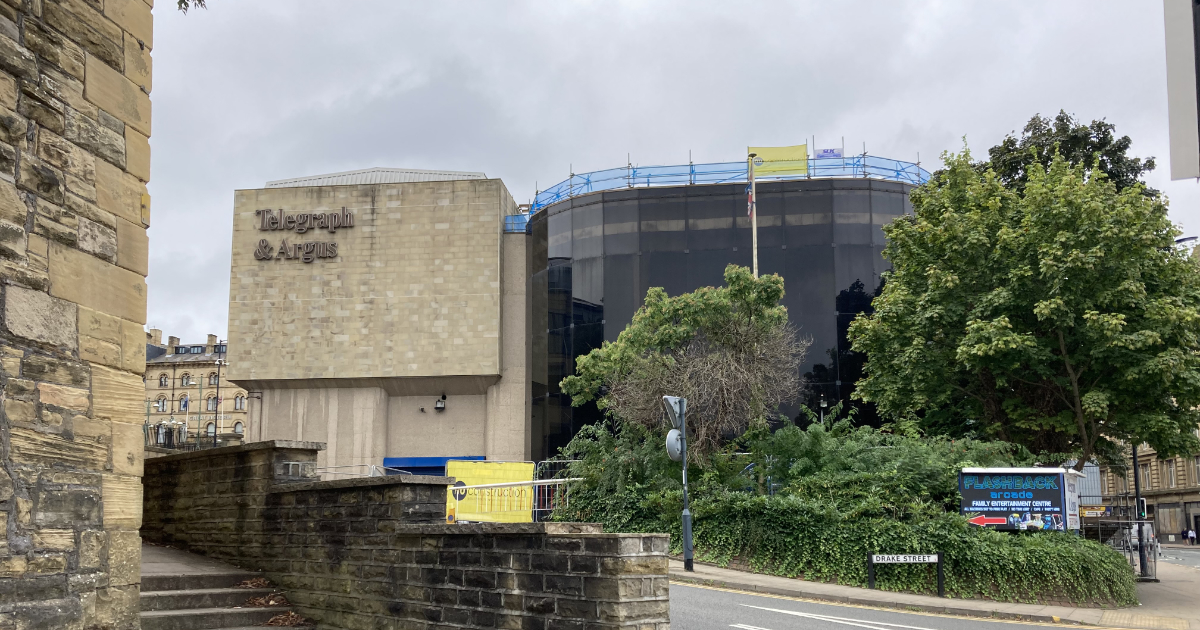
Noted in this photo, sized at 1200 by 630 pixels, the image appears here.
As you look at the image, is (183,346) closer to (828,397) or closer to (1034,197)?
(828,397)

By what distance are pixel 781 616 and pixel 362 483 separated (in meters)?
6.79

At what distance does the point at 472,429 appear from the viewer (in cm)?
4000

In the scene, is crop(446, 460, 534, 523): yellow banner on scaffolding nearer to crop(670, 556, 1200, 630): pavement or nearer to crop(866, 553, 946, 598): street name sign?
crop(670, 556, 1200, 630): pavement

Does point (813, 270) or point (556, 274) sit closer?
point (813, 270)

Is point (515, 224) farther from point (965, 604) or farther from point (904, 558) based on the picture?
point (965, 604)

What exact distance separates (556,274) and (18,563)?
112 feet

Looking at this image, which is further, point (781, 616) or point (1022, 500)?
point (1022, 500)

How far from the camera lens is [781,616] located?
1293cm

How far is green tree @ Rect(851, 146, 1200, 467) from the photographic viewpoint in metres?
20.6

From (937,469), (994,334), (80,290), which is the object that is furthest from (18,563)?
(994,334)

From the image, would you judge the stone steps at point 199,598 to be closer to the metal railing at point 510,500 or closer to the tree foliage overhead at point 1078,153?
the metal railing at point 510,500

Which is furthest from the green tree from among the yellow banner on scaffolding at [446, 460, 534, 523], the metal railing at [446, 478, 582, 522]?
A: the yellow banner on scaffolding at [446, 460, 534, 523]

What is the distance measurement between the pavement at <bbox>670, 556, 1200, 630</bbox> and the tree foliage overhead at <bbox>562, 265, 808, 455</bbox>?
4392mm

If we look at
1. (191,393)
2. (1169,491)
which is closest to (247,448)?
(1169,491)
